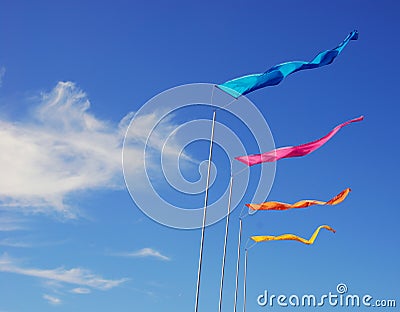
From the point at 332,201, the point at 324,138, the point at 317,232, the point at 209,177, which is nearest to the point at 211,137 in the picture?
the point at 209,177

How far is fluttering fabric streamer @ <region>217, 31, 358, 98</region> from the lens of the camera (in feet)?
95.2

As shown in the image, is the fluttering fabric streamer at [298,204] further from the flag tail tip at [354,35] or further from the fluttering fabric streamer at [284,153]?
the flag tail tip at [354,35]

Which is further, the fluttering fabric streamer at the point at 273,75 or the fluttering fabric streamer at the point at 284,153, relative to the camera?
the fluttering fabric streamer at the point at 284,153

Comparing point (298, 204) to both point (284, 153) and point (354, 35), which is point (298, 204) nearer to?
point (284, 153)

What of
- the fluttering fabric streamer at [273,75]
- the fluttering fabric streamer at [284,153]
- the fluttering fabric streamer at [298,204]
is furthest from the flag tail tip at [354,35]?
the fluttering fabric streamer at [298,204]

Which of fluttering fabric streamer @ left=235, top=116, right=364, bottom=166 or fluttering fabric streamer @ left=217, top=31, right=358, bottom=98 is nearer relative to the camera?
fluttering fabric streamer @ left=217, top=31, right=358, bottom=98

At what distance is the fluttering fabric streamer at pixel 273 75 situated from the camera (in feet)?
95.2

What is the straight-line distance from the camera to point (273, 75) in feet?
96.7

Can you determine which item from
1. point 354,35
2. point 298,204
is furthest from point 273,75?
point 298,204

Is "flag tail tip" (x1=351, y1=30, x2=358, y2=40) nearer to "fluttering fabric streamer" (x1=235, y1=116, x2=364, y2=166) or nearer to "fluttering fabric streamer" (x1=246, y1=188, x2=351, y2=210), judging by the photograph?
"fluttering fabric streamer" (x1=235, y1=116, x2=364, y2=166)

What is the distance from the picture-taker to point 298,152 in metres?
34.5

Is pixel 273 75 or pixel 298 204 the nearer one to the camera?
pixel 273 75

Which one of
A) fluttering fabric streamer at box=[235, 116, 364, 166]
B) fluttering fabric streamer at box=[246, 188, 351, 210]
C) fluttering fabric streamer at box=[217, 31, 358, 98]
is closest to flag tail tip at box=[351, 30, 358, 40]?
fluttering fabric streamer at box=[217, 31, 358, 98]

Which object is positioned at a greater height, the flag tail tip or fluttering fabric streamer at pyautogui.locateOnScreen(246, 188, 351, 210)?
the flag tail tip
